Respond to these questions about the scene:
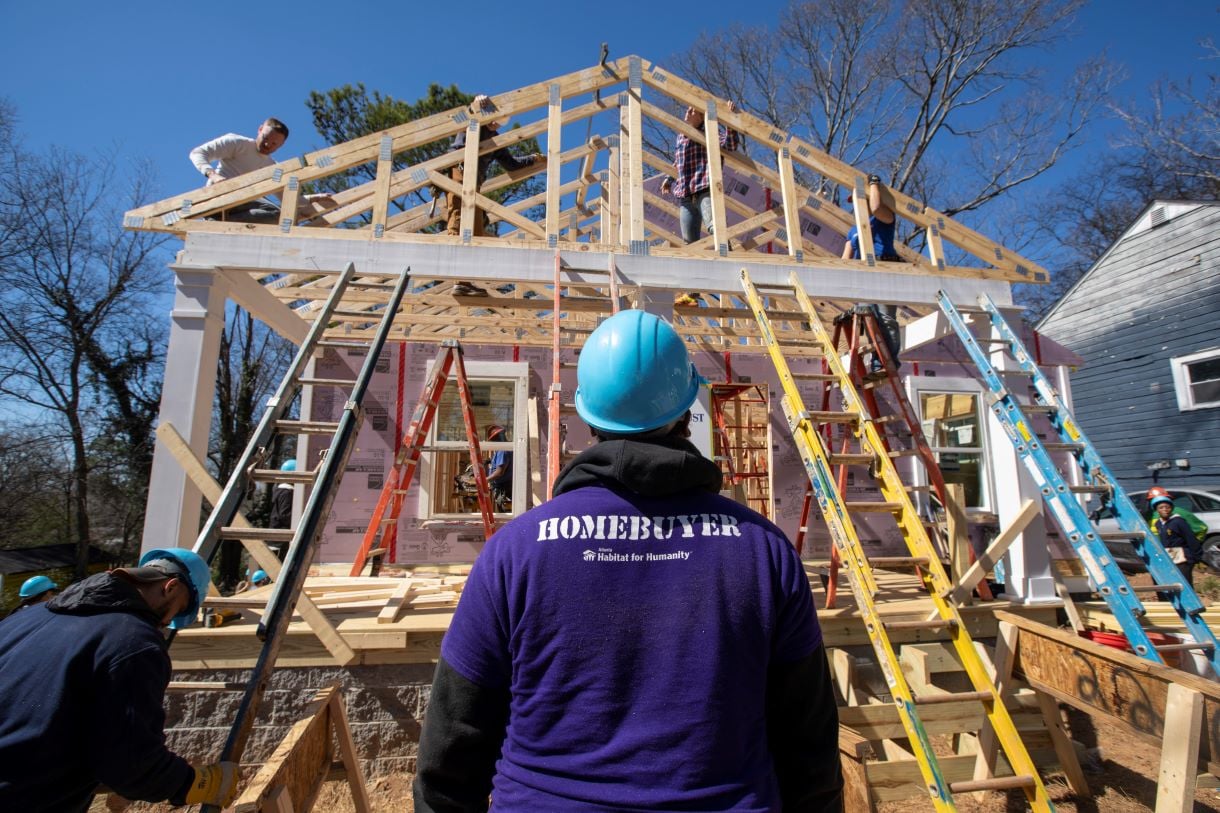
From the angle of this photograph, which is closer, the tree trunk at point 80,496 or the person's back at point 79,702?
the person's back at point 79,702

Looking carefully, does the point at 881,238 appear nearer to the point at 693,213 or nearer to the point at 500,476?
the point at 693,213

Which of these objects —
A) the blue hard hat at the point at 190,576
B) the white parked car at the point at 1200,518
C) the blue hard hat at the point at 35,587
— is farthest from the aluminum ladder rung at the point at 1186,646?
the blue hard hat at the point at 35,587

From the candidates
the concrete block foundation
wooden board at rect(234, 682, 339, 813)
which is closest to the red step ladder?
the concrete block foundation

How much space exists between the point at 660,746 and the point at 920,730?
7.30 ft

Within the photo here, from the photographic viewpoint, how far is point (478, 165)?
5254 mm

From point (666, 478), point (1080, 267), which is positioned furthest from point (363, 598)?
Answer: point (1080, 267)

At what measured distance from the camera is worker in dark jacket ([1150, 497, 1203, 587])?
8.02m

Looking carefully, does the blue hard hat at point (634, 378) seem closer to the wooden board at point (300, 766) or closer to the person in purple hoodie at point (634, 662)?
the person in purple hoodie at point (634, 662)

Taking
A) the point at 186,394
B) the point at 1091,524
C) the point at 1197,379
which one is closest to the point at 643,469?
the point at 1091,524

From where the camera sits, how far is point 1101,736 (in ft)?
15.3

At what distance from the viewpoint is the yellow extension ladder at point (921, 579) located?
270 cm

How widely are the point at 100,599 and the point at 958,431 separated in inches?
453

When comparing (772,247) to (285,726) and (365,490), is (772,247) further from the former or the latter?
(285,726)

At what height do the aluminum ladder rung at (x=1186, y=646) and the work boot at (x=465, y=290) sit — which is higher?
the work boot at (x=465, y=290)
